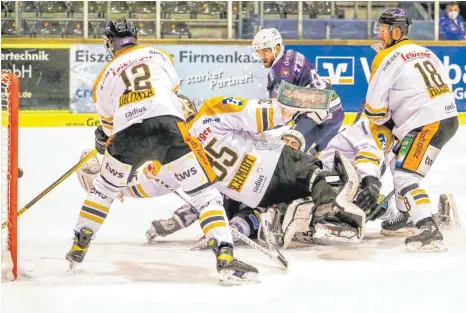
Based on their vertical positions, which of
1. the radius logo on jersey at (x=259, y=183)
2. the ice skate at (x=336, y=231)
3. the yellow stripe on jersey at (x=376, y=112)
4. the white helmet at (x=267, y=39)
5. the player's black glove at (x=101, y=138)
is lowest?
the ice skate at (x=336, y=231)

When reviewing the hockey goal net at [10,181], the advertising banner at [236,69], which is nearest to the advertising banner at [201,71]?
the advertising banner at [236,69]

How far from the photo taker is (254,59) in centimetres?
938

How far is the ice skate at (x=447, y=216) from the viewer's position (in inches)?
193

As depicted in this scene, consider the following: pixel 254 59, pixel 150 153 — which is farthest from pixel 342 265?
pixel 254 59

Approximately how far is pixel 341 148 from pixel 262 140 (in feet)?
2.24

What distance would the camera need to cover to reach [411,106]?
14.7 feet

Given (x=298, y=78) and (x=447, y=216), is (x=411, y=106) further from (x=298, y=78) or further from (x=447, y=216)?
(x=298, y=78)

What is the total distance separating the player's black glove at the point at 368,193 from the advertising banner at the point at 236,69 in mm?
4832

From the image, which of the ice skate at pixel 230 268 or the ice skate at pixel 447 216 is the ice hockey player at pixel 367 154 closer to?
the ice skate at pixel 447 216

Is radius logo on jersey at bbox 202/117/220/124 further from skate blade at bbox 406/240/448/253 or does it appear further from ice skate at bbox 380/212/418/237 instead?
ice skate at bbox 380/212/418/237

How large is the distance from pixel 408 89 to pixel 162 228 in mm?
1328

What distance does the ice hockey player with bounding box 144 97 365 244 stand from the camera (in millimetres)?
4254

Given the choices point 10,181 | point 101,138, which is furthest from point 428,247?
point 10,181

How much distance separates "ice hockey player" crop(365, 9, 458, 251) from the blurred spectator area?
493 centimetres
